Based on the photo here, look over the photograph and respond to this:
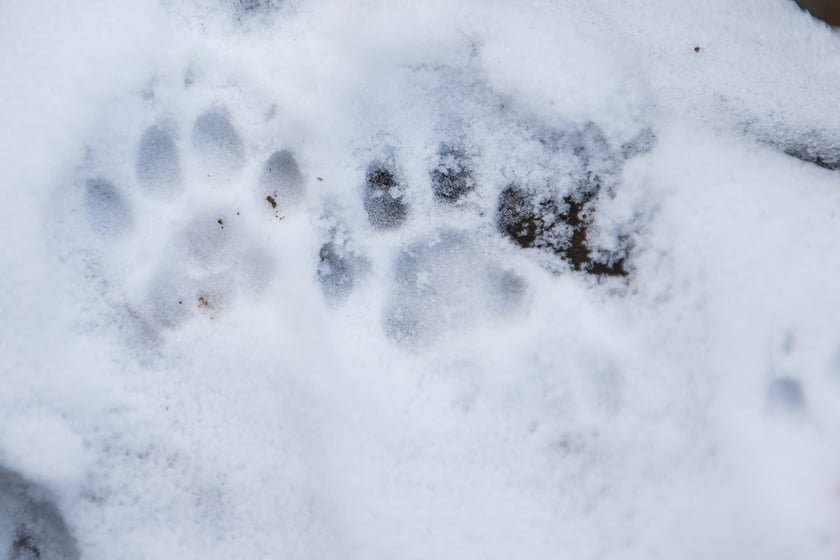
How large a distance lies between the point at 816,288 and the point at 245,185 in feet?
3.11

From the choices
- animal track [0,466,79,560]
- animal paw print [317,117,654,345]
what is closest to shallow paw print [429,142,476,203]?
animal paw print [317,117,654,345]

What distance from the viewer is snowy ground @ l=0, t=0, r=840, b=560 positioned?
838 mm

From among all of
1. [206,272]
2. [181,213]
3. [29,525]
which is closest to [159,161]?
[181,213]

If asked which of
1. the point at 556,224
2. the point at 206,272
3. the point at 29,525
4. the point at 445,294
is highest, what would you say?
the point at 556,224

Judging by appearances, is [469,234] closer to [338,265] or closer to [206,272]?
[338,265]

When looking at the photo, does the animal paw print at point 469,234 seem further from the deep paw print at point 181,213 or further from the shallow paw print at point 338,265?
the deep paw print at point 181,213

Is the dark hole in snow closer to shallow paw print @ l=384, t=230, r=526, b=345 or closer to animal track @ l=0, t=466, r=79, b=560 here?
shallow paw print @ l=384, t=230, r=526, b=345

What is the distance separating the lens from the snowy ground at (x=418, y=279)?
2.75ft

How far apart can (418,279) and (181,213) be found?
1.33 ft

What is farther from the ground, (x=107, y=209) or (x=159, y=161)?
(x=159, y=161)

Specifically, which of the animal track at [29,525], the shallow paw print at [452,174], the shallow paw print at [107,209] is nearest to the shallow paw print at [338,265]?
the shallow paw print at [452,174]

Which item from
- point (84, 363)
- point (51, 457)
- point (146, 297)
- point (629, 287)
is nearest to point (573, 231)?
point (629, 287)

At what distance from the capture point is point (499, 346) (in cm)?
85

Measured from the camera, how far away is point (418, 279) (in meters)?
0.84
